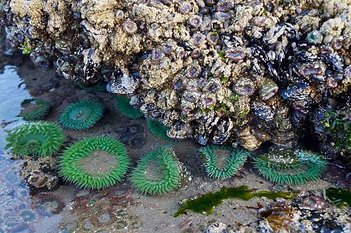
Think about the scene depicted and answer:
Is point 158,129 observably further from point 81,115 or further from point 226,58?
point 226,58

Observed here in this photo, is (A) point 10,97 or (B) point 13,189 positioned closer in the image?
(B) point 13,189

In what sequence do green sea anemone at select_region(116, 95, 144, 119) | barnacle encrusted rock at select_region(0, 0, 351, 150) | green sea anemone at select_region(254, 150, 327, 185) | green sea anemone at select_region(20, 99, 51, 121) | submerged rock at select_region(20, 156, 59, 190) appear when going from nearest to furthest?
barnacle encrusted rock at select_region(0, 0, 351, 150) < green sea anemone at select_region(254, 150, 327, 185) < submerged rock at select_region(20, 156, 59, 190) < green sea anemone at select_region(116, 95, 144, 119) < green sea anemone at select_region(20, 99, 51, 121)

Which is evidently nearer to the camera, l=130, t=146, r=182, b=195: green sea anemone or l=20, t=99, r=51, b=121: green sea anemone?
l=130, t=146, r=182, b=195: green sea anemone

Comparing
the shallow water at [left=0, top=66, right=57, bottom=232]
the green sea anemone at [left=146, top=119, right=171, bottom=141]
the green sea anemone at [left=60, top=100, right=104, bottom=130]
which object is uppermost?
the green sea anemone at [left=146, top=119, right=171, bottom=141]

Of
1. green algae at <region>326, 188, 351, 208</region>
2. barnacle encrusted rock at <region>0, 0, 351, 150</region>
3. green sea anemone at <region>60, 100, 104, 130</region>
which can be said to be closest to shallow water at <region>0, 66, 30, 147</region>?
green sea anemone at <region>60, 100, 104, 130</region>

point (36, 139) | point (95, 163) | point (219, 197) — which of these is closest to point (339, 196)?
point (219, 197)

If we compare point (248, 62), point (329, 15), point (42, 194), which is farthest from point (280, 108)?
point (42, 194)

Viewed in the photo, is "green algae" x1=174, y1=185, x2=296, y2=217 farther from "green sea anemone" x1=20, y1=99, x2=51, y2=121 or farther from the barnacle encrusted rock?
"green sea anemone" x1=20, y1=99, x2=51, y2=121
